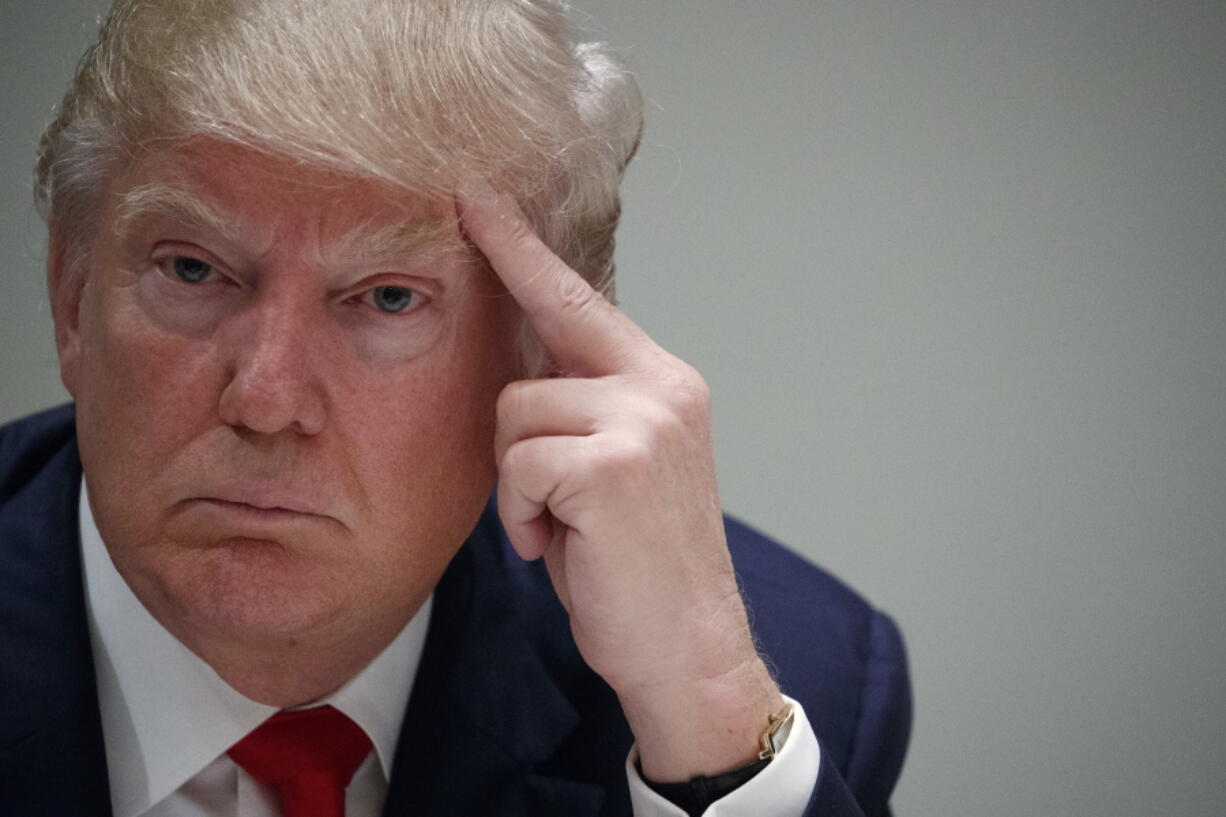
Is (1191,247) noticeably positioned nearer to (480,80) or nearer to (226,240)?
(480,80)

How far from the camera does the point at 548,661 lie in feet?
5.79

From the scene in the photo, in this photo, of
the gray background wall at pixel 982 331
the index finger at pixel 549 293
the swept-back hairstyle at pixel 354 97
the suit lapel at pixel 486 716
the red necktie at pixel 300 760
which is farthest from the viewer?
the gray background wall at pixel 982 331

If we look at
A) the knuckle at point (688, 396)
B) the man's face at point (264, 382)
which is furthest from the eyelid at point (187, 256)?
the knuckle at point (688, 396)

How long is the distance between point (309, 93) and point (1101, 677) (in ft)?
6.34

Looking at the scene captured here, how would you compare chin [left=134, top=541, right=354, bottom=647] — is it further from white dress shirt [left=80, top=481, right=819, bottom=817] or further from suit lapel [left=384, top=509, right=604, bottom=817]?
suit lapel [left=384, top=509, right=604, bottom=817]

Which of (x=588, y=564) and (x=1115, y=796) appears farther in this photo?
(x=1115, y=796)

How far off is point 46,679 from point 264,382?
47 centimetres

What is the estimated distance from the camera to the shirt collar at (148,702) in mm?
1498

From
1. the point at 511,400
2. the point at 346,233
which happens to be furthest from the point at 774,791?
the point at 346,233

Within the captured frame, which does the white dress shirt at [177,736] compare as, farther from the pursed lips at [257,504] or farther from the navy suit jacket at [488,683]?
the pursed lips at [257,504]

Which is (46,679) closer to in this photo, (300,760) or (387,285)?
(300,760)

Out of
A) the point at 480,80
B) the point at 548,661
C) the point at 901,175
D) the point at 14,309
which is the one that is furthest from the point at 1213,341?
the point at 14,309

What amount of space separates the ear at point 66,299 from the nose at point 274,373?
0.29 metres

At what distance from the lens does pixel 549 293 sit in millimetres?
1459
